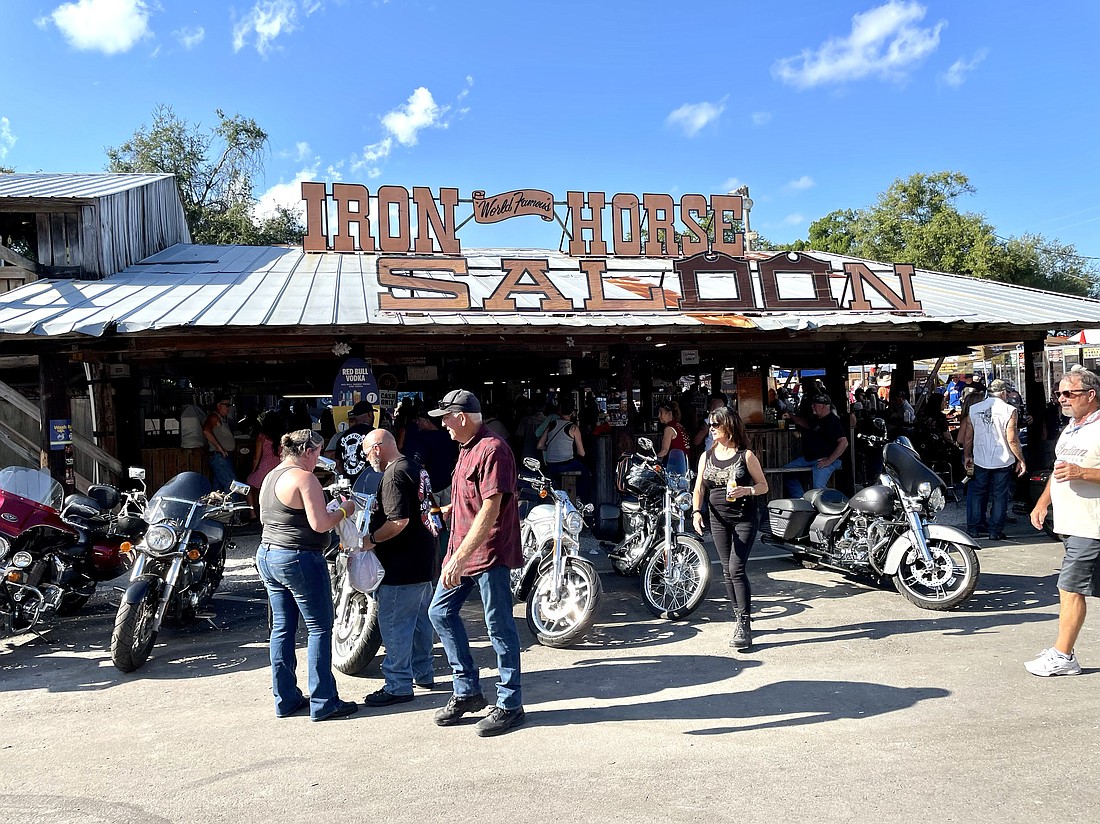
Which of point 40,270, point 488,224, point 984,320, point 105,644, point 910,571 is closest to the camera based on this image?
point 105,644

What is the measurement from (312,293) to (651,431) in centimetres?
542

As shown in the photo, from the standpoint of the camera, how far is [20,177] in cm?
1435

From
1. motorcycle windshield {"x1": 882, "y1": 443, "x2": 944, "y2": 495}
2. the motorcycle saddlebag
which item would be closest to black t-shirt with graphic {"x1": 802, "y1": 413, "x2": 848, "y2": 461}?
the motorcycle saddlebag

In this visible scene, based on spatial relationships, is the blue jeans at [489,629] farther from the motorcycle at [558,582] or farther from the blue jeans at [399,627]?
the motorcycle at [558,582]

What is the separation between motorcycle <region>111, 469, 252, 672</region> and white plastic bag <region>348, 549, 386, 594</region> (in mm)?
1817

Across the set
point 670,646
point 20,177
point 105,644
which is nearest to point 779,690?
point 670,646

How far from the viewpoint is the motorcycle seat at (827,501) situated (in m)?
6.95

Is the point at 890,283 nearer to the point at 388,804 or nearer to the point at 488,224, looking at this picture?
the point at 488,224

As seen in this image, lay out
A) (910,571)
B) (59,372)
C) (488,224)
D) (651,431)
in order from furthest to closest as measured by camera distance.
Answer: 1. (488,224)
2. (651,431)
3. (59,372)
4. (910,571)

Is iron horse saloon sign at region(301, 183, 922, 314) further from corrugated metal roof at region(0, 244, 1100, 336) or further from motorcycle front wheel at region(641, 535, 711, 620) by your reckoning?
motorcycle front wheel at region(641, 535, 711, 620)

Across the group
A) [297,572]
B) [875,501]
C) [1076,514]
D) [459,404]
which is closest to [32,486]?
[297,572]

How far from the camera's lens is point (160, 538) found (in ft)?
17.9

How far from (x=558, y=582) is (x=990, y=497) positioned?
21.0 feet

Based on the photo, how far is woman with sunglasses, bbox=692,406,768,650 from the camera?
5324 millimetres
